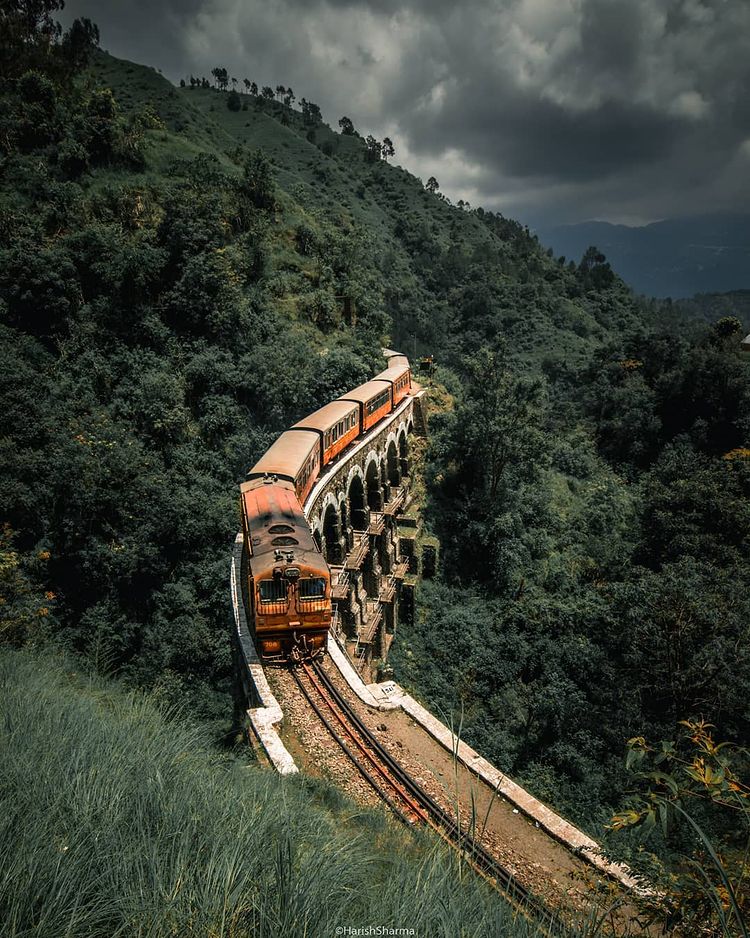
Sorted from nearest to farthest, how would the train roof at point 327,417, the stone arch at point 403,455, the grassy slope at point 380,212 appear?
the train roof at point 327,417 < the stone arch at point 403,455 < the grassy slope at point 380,212

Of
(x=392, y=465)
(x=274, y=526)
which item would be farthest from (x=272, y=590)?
(x=392, y=465)

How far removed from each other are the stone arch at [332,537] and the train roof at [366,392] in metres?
6.48

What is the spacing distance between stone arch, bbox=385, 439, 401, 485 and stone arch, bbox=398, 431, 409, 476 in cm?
79

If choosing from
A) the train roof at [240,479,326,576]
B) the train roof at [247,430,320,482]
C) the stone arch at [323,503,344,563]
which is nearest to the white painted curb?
the train roof at [240,479,326,576]

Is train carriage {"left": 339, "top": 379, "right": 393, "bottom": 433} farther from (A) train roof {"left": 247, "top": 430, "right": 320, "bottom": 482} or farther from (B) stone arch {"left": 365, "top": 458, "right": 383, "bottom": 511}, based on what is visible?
(A) train roof {"left": 247, "top": 430, "right": 320, "bottom": 482}

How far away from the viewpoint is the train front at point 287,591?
45.6ft

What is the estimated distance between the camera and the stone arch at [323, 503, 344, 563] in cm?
2305

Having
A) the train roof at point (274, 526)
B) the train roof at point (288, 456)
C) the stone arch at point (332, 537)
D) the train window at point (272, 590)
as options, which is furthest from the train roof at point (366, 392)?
the train window at point (272, 590)

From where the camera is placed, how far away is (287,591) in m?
13.9

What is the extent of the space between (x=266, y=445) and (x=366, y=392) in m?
5.83

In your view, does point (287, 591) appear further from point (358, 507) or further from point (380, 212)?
point (380, 212)

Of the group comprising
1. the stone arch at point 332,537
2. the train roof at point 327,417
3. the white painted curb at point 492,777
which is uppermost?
the train roof at point 327,417

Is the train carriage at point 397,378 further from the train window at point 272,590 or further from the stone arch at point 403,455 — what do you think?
the train window at point 272,590

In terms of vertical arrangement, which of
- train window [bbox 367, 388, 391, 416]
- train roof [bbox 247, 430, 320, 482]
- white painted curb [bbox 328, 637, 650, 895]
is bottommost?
white painted curb [bbox 328, 637, 650, 895]
